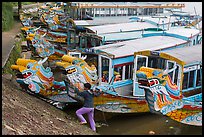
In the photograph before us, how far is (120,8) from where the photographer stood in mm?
17625

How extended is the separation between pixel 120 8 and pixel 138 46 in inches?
290

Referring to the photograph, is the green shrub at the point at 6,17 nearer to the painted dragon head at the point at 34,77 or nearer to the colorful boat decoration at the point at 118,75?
the colorful boat decoration at the point at 118,75

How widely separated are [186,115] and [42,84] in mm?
4009

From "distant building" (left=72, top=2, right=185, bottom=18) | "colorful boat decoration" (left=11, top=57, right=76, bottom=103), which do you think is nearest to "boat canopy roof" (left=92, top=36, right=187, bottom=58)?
"colorful boat decoration" (left=11, top=57, right=76, bottom=103)

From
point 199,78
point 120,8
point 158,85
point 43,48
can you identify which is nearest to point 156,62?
point 199,78

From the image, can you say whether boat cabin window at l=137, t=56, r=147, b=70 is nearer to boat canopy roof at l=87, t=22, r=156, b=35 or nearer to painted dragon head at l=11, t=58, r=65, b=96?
painted dragon head at l=11, t=58, r=65, b=96

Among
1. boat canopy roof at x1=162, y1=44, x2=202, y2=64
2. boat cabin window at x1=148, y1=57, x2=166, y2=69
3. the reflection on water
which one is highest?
boat canopy roof at x1=162, y1=44, x2=202, y2=64

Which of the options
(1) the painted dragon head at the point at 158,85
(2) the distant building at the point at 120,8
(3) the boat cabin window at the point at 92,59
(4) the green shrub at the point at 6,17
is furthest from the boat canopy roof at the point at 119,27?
(4) the green shrub at the point at 6,17

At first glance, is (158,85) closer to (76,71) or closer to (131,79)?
(131,79)

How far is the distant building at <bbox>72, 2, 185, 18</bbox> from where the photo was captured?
16656 millimetres

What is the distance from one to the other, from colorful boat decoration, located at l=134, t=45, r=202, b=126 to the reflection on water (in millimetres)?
540

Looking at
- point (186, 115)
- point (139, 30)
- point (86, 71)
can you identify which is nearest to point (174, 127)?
point (186, 115)

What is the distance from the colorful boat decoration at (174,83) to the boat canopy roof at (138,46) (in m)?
0.61

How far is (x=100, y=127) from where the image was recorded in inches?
360
